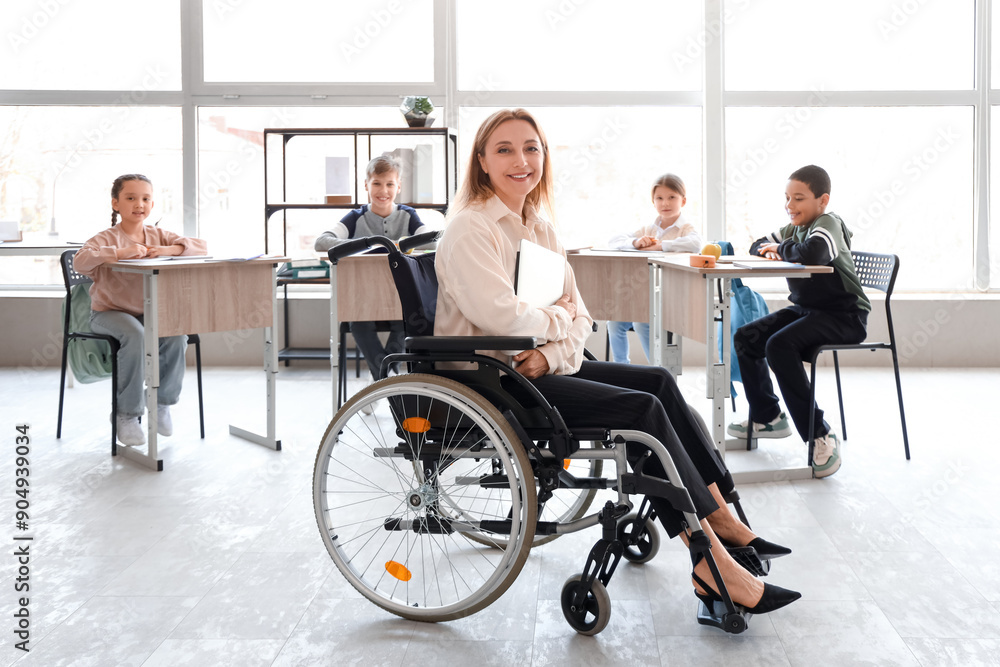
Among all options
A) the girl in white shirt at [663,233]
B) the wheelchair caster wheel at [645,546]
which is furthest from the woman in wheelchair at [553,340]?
the girl in white shirt at [663,233]

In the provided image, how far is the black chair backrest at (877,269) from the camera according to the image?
3100mm

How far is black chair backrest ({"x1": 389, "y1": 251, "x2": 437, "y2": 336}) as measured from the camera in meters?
1.81

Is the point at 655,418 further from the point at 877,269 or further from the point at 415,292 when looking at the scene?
the point at 877,269

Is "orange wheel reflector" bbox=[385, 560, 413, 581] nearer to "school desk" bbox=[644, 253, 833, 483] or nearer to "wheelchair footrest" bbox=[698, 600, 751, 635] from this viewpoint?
"wheelchair footrest" bbox=[698, 600, 751, 635]

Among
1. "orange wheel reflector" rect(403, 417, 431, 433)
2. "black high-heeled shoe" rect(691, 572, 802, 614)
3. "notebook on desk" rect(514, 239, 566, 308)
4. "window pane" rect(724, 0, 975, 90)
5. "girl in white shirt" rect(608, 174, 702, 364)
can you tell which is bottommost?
"black high-heeled shoe" rect(691, 572, 802, 614)

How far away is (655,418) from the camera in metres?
1.73

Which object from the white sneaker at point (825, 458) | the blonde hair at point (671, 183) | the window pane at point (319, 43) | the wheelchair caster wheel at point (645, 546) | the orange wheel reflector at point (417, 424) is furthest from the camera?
the window pane at point (319, 43)

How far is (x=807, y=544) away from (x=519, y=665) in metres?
0.97

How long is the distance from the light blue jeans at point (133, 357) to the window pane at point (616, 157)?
97.7 inches

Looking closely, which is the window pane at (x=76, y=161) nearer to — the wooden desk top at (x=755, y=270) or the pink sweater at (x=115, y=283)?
the pink sweater at (x=115, y=283)

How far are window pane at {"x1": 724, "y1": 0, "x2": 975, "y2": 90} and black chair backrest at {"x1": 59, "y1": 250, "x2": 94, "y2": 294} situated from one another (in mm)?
3599

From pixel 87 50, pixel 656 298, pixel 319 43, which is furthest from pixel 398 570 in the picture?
pixel 87 50

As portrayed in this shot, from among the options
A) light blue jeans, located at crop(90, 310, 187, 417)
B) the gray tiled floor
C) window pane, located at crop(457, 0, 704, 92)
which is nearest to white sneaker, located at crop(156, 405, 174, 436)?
light blue jeans, located at crop(90, 310, 187, 417)

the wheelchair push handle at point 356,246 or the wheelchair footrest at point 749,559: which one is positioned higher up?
the wheelchair push handle at point 356,246
